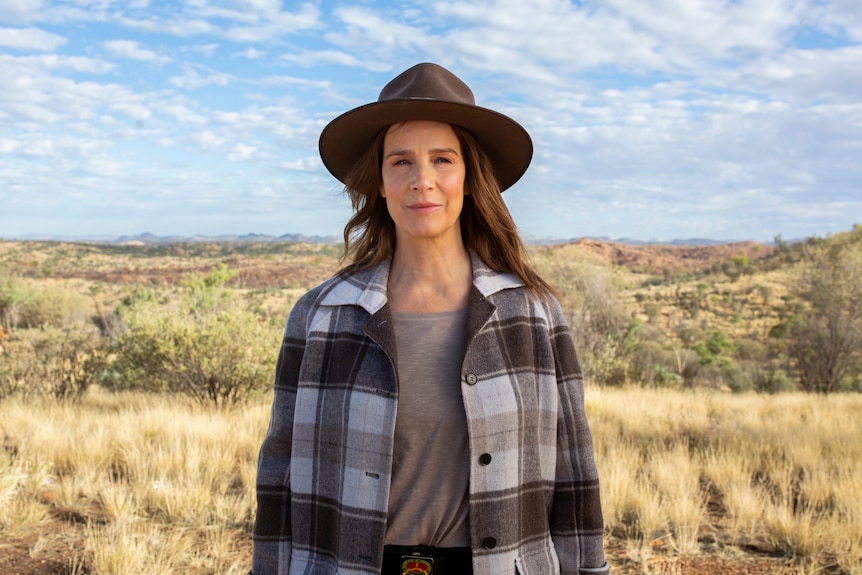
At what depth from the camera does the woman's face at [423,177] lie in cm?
204

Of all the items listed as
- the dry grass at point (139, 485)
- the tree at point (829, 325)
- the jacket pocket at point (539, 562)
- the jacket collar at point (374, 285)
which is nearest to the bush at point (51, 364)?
the dry grass at point (139, 485)

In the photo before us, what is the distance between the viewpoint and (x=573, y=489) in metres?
2.02

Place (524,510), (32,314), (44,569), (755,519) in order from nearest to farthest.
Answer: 1. (524,510)
2. (44,569)
3. (755,519)
4. (32,314)

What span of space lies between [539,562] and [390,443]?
56 centimetres

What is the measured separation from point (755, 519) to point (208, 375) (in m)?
7.16

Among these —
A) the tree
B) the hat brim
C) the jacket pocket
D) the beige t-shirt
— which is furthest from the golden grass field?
the tree

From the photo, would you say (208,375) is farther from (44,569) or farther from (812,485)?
(812,485)

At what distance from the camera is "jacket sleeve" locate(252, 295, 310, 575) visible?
2041 mm

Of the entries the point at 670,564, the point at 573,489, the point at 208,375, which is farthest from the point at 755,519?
the point at 208,375

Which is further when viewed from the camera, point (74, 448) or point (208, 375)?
point (208, 375)

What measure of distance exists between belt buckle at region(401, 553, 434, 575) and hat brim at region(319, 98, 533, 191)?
50.4 inches

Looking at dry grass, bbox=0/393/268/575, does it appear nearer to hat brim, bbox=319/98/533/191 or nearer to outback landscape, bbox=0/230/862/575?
outback landscape, bbox=0/230/862/575

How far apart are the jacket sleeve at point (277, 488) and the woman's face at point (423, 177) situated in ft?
1.70

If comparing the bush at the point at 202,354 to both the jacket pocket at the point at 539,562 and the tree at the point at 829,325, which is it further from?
the tree at the point at 829,325
